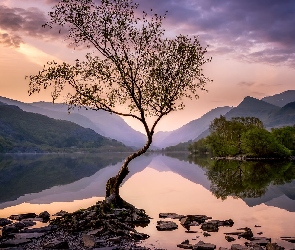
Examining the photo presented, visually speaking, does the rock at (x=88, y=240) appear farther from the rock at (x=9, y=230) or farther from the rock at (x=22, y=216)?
the rock at (x=22, y=216)

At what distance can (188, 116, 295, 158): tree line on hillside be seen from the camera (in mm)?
152875

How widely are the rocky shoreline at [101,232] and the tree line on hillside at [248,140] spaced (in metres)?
130

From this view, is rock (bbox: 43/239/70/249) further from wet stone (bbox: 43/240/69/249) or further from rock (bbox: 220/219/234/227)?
rock (bbox: 220/219/234/227)

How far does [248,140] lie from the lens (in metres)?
Result: 154

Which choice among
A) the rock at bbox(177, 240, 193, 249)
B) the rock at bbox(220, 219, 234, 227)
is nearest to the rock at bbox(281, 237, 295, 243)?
the rock at bbox(220, 219, 234, 227)

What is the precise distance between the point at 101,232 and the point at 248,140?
137 metres

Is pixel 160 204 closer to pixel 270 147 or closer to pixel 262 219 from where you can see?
pixel 262 219

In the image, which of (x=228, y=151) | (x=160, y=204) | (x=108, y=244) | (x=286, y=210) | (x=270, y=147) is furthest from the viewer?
(x=228, y=151)

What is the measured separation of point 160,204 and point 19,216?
1550 centimetres

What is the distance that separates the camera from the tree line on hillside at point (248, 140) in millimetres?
152875

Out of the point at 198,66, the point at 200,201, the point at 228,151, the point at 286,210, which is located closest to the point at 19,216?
the point at 200,201

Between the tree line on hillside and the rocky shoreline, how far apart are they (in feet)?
426

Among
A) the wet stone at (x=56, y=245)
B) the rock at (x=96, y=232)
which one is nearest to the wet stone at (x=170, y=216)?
the rock at (x=96, y=232)

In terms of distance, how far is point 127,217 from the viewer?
30922mm
